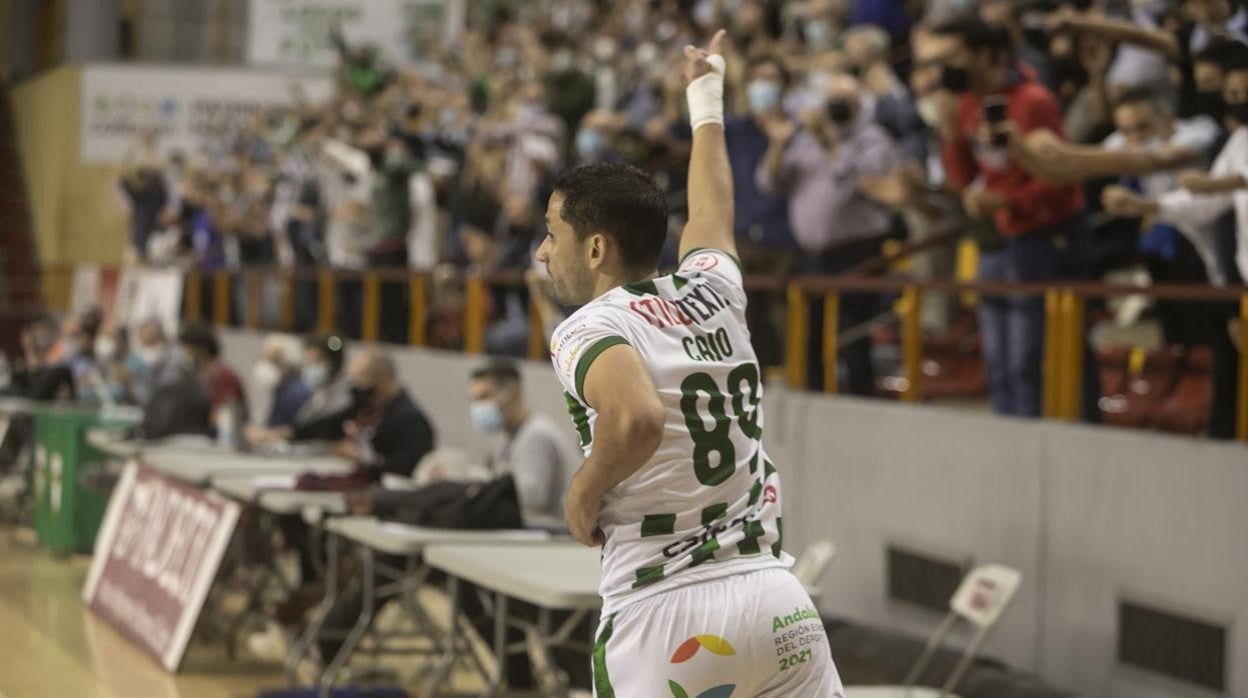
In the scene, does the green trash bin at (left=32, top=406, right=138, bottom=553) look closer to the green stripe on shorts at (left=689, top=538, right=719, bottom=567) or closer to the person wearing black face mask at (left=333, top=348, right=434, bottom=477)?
the person wearing black face mask at (left=333, top=348, right=434, bottom=477)

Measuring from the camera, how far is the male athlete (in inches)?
141

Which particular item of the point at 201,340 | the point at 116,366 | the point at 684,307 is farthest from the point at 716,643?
the point at 116,366

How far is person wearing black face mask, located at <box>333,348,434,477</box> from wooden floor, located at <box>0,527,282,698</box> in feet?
3.94

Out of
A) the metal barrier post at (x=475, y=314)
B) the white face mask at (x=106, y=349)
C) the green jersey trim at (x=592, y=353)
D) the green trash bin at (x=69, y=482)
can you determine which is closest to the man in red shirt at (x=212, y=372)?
the green trash bin at (x=69, y=482)

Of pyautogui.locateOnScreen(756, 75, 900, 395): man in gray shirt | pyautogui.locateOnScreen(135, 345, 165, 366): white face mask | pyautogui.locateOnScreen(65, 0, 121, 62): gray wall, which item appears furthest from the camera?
pyautogui.locateOnScreen(65, 0, 121, 62): gray wall

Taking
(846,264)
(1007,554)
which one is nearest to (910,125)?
(846,264)

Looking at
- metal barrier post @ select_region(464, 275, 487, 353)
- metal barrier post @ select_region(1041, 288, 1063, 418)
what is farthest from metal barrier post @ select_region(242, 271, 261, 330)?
metal barrier post @ select_region(1041, 288, 1063, 418)

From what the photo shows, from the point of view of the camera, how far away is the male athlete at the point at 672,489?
11.8ft

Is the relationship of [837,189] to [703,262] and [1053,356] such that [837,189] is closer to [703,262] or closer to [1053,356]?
[1053,356]

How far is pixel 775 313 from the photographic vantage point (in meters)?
10.4

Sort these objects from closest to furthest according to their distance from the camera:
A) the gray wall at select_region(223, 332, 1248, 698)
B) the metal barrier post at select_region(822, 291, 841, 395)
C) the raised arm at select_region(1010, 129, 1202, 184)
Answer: the gray wall at select_region(223, 332, 1248, 698)
the raised arm at select_region(1010, 129, 1202, 184)
the metal barrier post at select_region(822, 291, 841, 395)

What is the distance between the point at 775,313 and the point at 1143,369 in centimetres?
304

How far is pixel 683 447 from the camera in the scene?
360 centimetres

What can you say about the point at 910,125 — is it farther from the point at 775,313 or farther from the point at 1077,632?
the point at 1077,632
